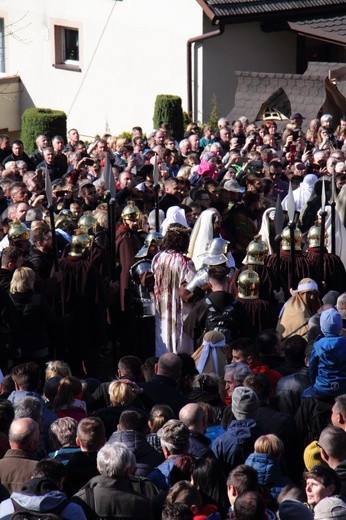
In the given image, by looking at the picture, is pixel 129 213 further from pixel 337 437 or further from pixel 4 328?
pixel 337 437

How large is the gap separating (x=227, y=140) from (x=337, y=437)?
12.6m

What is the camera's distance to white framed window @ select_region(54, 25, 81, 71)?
93.8 feet

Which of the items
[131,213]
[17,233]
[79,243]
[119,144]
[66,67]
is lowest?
[79,243]

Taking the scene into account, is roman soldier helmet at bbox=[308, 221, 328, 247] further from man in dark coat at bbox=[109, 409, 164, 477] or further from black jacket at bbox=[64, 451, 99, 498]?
black jacket at bbox=[64, 451, 99, 498]

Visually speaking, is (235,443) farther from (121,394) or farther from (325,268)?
(325,268)

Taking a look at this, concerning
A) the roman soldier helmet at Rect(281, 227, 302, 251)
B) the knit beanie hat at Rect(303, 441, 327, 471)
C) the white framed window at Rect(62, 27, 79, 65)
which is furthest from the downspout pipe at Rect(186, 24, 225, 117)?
the knit beanie hat at Rect(303, 441, 327, 471)

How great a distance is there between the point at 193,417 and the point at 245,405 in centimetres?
38

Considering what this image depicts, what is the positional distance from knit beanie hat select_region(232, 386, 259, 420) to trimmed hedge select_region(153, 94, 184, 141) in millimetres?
17152

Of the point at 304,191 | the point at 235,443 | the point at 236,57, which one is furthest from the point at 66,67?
the point at 235,443

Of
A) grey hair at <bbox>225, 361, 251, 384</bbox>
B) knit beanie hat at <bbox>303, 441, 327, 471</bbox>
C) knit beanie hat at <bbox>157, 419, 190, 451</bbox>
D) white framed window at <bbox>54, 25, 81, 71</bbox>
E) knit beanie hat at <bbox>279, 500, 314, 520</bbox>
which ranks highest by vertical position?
white framed window at <bbox>54, 25, 81, 71</bbox>

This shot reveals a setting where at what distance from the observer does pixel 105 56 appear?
90.3 ft

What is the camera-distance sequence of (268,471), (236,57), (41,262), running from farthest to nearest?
1. (236,57)
2. (41,262)
3. (268,471)

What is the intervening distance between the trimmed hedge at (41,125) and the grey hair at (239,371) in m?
15.5

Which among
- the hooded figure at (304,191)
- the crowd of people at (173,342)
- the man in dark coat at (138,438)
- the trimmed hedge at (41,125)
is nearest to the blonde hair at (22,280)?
the crowd of people at (173,342)
